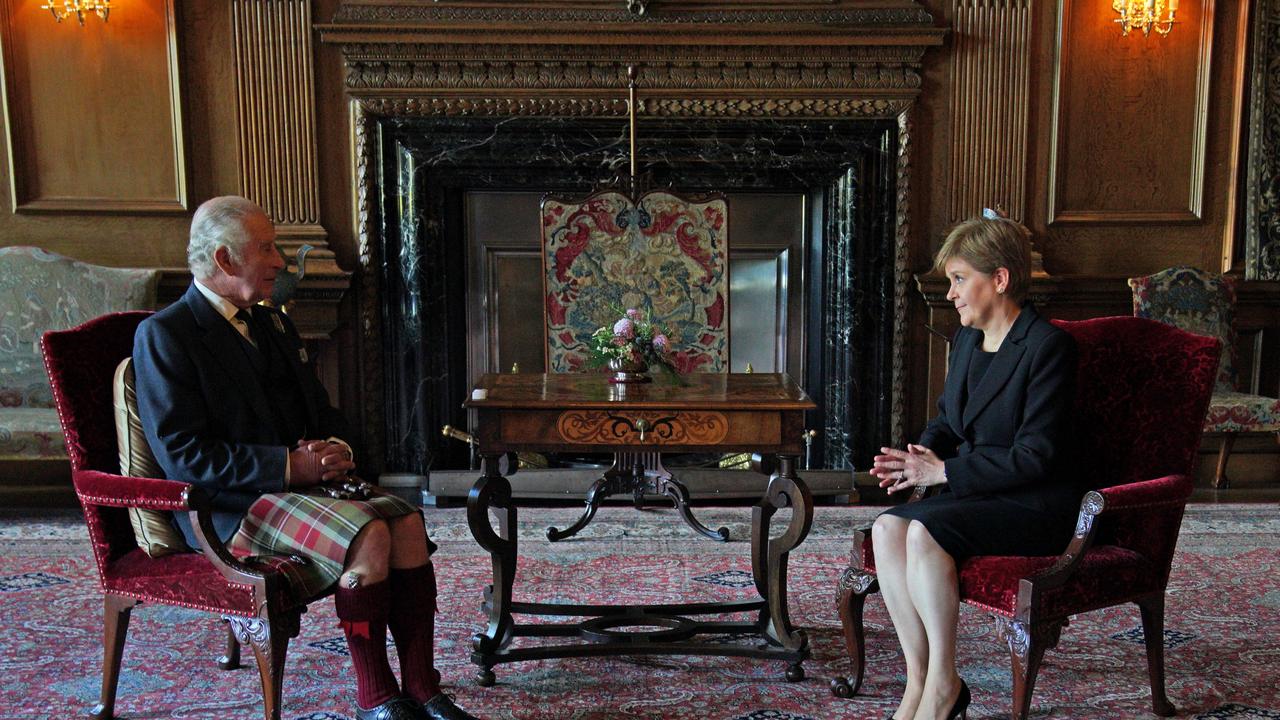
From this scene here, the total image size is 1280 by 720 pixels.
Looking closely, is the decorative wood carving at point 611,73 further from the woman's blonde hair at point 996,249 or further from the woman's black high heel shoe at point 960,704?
the woman's black high heel shoe at point 960,704

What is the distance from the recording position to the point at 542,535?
14.0 feet

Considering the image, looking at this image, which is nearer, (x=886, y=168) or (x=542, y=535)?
(x=542, y=535)

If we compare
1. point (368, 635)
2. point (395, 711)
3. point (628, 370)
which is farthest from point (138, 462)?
point (628, 370)

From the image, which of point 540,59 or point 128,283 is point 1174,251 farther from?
point 128,283

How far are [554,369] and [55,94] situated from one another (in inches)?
115

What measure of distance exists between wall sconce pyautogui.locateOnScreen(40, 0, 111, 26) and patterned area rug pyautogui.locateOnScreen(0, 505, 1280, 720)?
8.04 feet

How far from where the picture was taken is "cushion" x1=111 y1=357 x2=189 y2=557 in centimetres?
253

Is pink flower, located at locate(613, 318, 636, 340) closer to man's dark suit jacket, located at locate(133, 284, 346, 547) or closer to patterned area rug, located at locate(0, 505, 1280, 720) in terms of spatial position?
patterned area rug, located at locate(0, 505, 1280, 720)

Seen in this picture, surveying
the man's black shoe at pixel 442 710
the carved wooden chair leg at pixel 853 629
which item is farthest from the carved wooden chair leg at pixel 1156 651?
the man's black shoe at pixel 442 710

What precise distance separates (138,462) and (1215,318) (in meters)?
4.82

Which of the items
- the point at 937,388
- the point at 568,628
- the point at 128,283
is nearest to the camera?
the point at 568,628

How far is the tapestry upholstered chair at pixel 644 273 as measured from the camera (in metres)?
4.02

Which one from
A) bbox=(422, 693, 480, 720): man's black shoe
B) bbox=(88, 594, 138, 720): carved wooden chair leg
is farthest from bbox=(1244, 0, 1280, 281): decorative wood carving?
bbox=(88, 594, 138, 720): carved wooden chair leg

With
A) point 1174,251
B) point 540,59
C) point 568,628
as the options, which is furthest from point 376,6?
point 1174,251
